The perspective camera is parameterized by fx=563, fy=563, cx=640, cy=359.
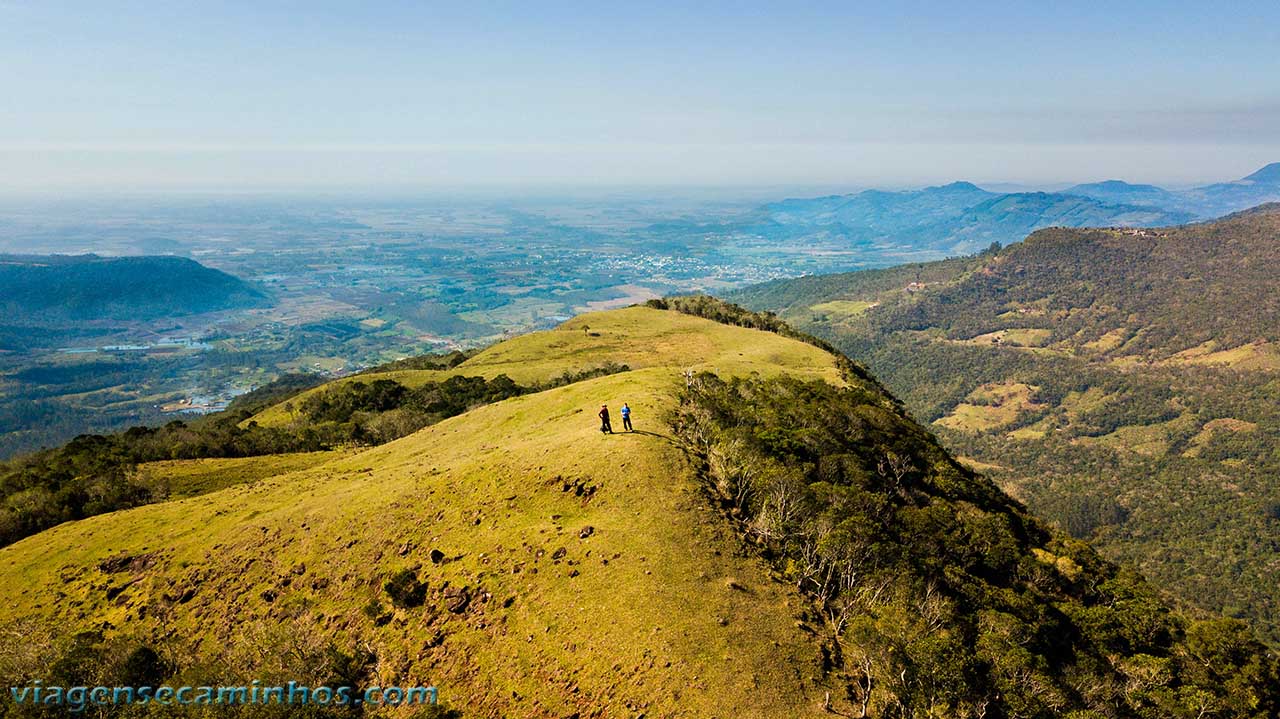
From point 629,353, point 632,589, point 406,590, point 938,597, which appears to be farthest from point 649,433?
point 629,353

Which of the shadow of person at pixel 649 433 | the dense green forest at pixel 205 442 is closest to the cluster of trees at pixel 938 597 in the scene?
the shadow of person at pixel 649 433

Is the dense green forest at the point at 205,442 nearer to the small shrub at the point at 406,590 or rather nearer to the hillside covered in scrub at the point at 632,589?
the hillside covered in scrub at the point at 632,589

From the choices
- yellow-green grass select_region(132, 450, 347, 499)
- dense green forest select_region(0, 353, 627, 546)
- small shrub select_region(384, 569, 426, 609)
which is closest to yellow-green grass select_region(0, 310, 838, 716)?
small shrub select_region(384, 569, 426, 609)

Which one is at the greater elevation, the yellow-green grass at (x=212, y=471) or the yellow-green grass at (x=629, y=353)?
the yellow-green grass at (x=629, y=353)

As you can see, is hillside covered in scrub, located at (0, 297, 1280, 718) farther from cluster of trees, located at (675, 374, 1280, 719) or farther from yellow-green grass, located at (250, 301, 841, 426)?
yellow-green grass, located at (250, 301, 841, 426)

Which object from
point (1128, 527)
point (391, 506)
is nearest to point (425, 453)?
point (391, 506)

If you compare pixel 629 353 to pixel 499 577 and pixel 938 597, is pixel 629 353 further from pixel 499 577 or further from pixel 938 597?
pixel 499 577
